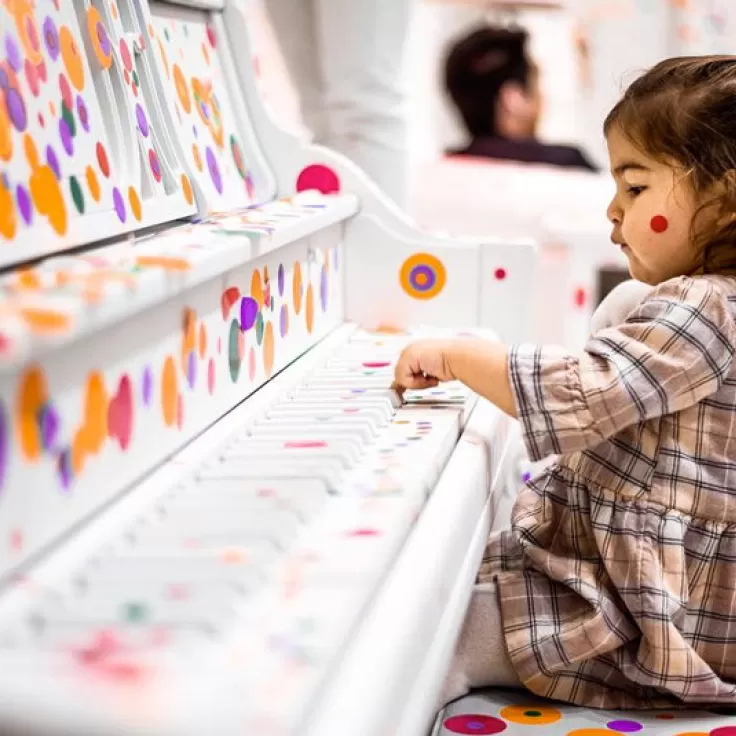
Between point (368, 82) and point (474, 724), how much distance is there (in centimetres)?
155

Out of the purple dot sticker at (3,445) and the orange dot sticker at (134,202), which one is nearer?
the purple dot sticker at (3,445)

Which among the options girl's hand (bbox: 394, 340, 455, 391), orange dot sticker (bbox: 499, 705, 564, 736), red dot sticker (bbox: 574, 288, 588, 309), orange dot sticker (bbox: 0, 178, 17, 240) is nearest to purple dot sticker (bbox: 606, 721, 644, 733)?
orange dot sticker (bbox: 499, 705, 564, 736)

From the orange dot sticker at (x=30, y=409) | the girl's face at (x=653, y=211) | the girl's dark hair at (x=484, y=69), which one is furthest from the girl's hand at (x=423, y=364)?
the girl's dark hair at (x=484, y=69)

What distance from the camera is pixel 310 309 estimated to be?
1.38m

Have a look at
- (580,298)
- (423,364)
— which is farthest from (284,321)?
(580,298)

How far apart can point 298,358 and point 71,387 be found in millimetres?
576

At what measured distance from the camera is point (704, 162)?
3.68 ft

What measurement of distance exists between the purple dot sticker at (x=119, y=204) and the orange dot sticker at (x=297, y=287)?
1.03 feet

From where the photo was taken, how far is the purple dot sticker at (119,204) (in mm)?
980

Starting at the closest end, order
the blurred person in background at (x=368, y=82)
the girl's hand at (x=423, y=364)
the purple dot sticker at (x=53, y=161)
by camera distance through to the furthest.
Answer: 1. the purple dot sticker at (x=53, y=161)
2. the girl's hand at (x=423, y=364)
3. the blurred person in background at (x=368, y=82)

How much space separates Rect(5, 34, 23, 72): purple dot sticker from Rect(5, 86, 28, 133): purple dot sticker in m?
0.02

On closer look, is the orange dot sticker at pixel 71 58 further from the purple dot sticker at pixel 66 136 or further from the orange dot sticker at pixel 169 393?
the orange dot sticker at pixel 169 393

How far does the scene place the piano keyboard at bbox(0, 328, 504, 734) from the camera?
531 mm

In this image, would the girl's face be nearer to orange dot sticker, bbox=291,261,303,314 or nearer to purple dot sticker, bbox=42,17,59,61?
orange dot sticker, bbox=291,261,303,314
